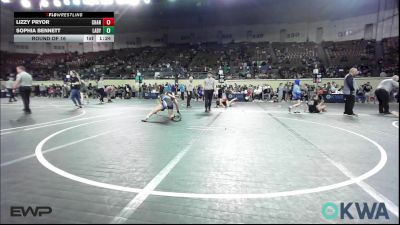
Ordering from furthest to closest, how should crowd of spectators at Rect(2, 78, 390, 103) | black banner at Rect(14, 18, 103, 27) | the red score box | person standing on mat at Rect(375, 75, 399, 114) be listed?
crowd of spectators at Rect(2, 78, 390, 103) → person standing on mat at Rect(375, 75, 399, 114) → the red score box → black banner at Rect(14, 18, 103, 27)

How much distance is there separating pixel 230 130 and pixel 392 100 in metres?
19.3

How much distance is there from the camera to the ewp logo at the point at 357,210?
272 centimetres

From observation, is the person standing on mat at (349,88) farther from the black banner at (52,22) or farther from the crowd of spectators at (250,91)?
the black banner at (52,22)

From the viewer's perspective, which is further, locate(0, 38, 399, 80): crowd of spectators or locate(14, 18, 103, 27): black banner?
locate(0, 38, 399, 80): crowd of spectators

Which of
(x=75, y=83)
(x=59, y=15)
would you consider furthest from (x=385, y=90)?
(x=75, y=83)

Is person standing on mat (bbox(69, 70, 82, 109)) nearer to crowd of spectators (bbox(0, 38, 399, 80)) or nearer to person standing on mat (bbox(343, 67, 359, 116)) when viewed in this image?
person standing on mat (bbox(343, 67, 359, 116))

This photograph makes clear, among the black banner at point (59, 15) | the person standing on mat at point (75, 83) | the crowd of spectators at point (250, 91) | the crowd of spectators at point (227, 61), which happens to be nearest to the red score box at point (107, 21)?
the black banner at point (59, 15)

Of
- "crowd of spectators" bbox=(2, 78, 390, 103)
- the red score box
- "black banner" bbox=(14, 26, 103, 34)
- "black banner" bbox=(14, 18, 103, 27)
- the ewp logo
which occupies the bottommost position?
the ewp logo

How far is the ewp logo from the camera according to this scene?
8.94ft
